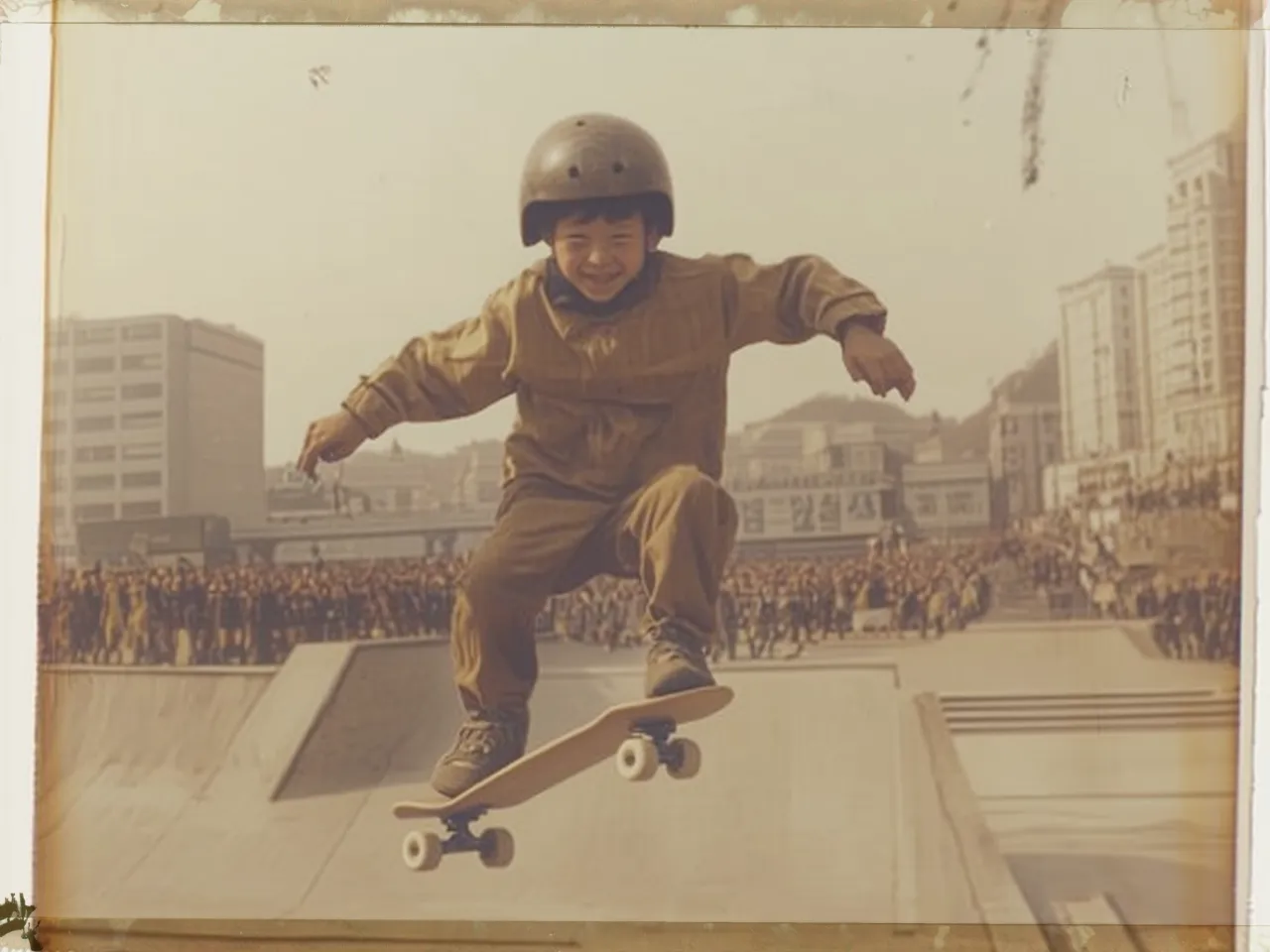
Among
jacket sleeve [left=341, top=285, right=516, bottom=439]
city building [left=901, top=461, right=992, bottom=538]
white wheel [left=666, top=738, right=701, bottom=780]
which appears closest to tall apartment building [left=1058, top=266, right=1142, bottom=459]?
city building [left=901, top=461, right=992, bottom=538]

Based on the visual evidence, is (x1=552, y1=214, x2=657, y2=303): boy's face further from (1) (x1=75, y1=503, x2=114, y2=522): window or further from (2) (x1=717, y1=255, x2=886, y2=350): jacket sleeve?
(1) (x1=75, y1=503, x2=114, y2=522): window

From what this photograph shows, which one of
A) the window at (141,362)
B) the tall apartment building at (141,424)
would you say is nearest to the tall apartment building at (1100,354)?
the tall apartment building at (141,424)

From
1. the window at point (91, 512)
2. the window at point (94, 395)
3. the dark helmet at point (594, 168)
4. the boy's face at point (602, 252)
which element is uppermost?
the dark helmet at point (594, 168)

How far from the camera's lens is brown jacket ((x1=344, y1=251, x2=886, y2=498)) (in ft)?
13.3

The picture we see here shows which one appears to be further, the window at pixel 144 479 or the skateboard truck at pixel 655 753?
the window at pixel 144 479

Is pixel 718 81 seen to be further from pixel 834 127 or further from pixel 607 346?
pixel 607 346

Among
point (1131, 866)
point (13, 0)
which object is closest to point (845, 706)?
point (1131, 866)

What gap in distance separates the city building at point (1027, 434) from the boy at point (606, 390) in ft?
0.96

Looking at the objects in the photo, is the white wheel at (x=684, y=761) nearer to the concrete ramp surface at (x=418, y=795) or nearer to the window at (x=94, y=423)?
the concrete ramp surface at (x=418, y=795)

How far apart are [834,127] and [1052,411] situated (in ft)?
3.48

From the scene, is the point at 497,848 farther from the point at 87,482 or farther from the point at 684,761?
the point at 87,482

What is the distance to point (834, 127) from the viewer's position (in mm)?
4117

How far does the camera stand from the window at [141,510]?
416 cm

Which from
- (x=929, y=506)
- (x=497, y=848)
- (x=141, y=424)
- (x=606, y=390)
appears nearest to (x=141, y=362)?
(x=141, y=424)
